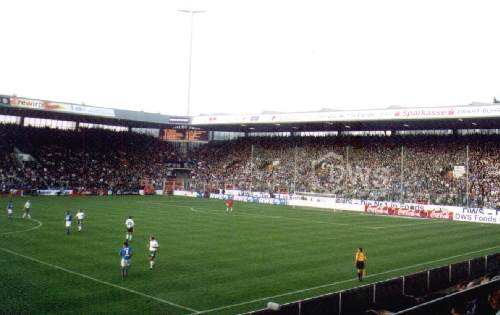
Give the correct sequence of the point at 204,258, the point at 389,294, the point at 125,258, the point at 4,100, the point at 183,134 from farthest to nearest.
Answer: the point at 183,134
the point at 4,100
the point at 204,258
the point at 125,258
the point at 389,294

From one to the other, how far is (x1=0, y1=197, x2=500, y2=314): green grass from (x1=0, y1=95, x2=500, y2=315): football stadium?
13 centimetres

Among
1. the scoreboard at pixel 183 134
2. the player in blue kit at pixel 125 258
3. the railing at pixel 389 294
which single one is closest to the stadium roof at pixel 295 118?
the scoreboard at pixel 183 134

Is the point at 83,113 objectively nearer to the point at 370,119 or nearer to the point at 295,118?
the point at 295,118

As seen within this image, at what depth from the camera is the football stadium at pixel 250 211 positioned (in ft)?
53.5

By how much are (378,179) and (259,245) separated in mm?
34448

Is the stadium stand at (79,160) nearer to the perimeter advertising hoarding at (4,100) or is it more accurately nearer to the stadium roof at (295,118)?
the stadium roof at (295,118)

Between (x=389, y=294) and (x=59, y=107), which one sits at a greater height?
(x=59, y=107)

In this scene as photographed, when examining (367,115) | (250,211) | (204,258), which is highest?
(367,115)

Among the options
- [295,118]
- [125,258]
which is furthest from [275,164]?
[125,258]

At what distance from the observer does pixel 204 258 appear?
76.6ft

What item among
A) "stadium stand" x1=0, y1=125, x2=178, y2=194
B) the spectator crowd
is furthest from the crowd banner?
the spectator crowd

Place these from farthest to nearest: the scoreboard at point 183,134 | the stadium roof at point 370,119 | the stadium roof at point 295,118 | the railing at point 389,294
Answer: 1. the scoreboard at point 183,134
2. the stadium roof at point 295,118
3. the stadium roof at point 370,119
4. the railing at point 389,294

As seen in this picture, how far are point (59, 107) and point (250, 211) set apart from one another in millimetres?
29572

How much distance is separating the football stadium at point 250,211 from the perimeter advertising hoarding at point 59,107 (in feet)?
0.53
